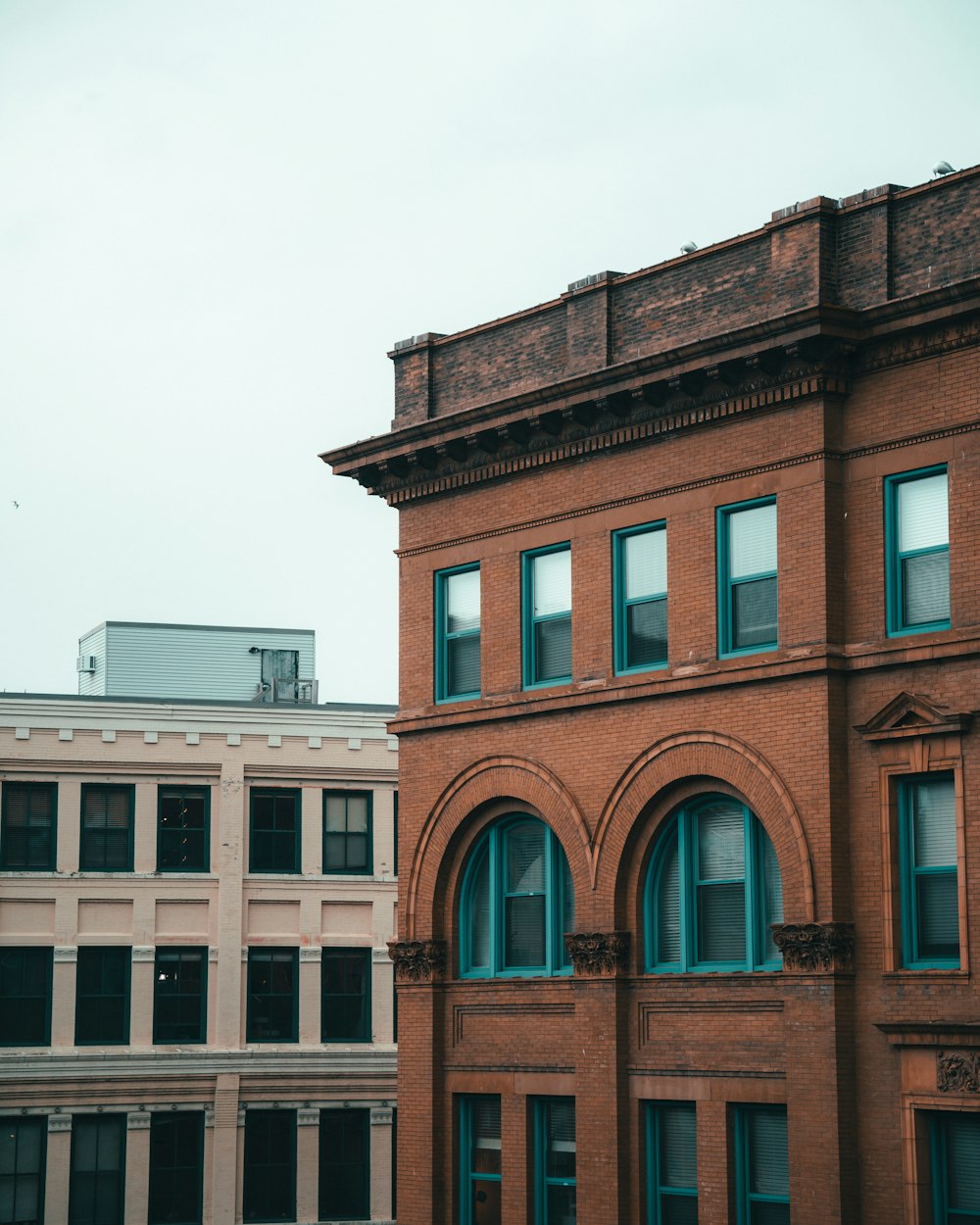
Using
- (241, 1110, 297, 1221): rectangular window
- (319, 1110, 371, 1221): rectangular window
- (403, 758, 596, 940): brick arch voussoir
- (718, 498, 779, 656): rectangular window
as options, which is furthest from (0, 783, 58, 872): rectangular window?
(718, 498, 779, 656): rectangular window

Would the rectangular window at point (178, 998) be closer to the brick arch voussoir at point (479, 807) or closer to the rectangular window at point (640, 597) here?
the brick arch voussoir at point (479, 807)

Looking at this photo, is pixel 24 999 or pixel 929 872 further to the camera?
pixel 24 999

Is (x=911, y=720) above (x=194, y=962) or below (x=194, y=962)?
above

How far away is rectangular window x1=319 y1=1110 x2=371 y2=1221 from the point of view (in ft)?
154

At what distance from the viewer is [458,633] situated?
31891 millimetres

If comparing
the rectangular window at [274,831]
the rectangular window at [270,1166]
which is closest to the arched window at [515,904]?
the rectangular window at [274,831]

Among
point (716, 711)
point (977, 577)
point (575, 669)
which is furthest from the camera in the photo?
point (575, 669)

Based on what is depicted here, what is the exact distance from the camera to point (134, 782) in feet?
155

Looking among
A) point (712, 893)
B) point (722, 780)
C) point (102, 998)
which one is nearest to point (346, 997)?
point (102, 998)

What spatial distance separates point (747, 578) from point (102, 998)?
24.2 m

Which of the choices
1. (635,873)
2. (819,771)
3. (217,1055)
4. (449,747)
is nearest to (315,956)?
(217,1055)

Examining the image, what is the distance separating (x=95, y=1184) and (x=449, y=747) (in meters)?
19.1

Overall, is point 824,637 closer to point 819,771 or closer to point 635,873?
point 819,771

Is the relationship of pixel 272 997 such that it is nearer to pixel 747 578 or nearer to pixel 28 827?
pixel 28 827
